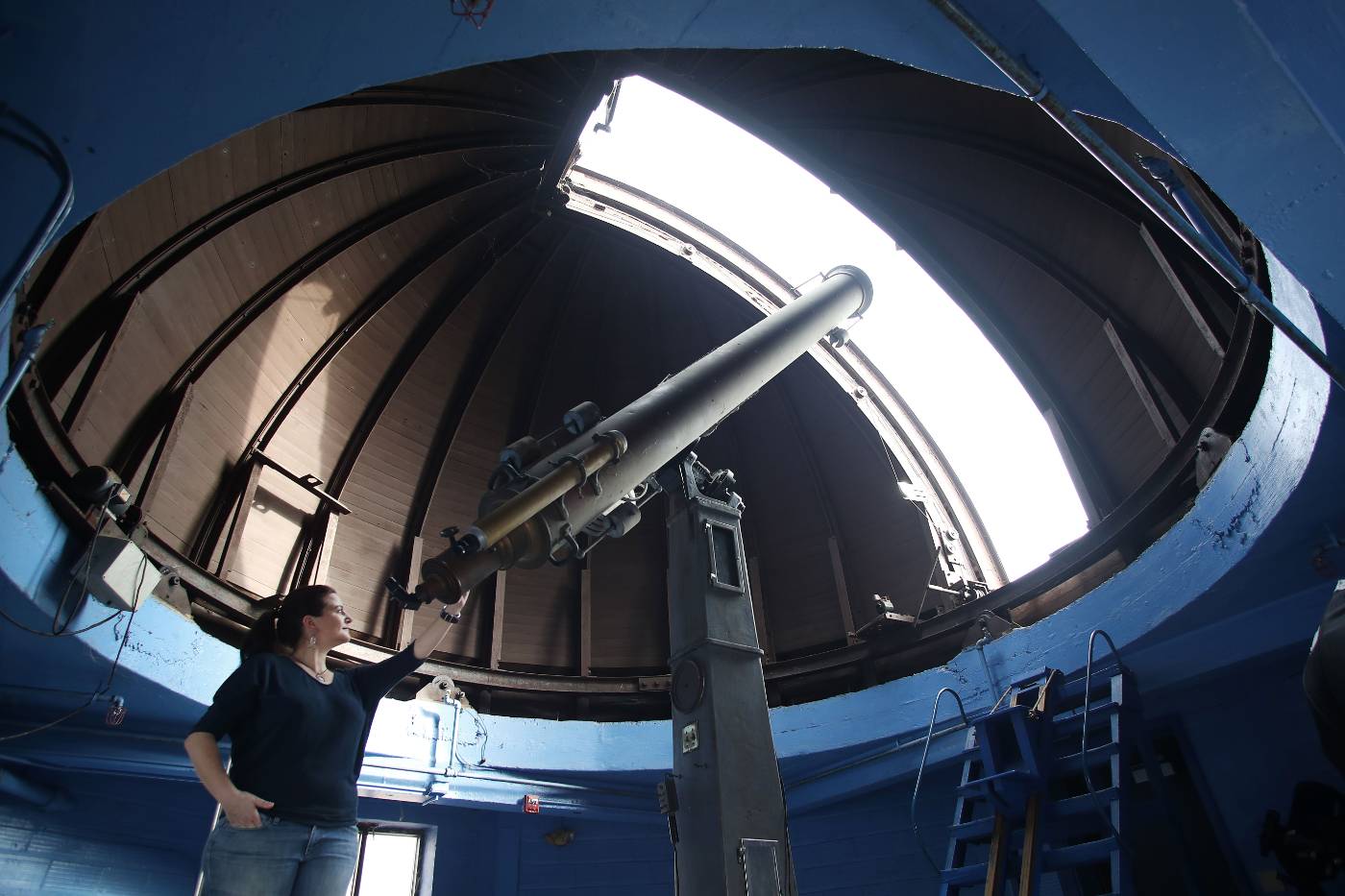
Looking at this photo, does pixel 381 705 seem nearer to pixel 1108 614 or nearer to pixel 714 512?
pixel 714 512

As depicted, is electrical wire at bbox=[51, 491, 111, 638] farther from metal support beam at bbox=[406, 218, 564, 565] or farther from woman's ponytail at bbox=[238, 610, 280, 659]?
metal support beam at bbox=[406, 218, 564, 565]

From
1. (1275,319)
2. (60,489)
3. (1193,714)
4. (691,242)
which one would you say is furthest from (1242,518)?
(60,489)

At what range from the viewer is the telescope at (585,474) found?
3.89 metres

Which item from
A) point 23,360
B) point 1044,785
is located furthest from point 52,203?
point 1044,785

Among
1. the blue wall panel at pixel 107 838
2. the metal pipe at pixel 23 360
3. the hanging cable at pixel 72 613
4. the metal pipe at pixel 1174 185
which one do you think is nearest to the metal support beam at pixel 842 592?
the blue wall panel at pixel 107 838

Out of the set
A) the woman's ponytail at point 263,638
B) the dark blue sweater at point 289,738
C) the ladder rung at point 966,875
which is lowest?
the ladder rung at point 966,875

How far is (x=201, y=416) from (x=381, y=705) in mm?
3557

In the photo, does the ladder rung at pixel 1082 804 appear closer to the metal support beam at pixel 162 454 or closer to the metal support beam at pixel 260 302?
the metal support beam at pixel 162 454

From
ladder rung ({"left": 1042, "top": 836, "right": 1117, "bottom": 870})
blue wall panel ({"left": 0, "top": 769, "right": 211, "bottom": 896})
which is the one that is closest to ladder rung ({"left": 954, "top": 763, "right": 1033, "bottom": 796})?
ladder rung ({"left": 1042, "top": 836, "right": 1117, "bottom": 870})

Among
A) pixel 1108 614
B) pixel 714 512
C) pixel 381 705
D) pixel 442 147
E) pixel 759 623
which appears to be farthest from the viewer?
pixel 759 623

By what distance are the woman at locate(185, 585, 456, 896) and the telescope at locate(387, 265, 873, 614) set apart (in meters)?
0.78

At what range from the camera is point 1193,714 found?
6.69 m

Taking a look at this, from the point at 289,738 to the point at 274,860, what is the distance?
35cm

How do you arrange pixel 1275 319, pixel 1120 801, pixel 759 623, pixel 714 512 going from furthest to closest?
pixel 759 623 → pixel 714 512 → pixel 1120 801 → pixel 1275 319
